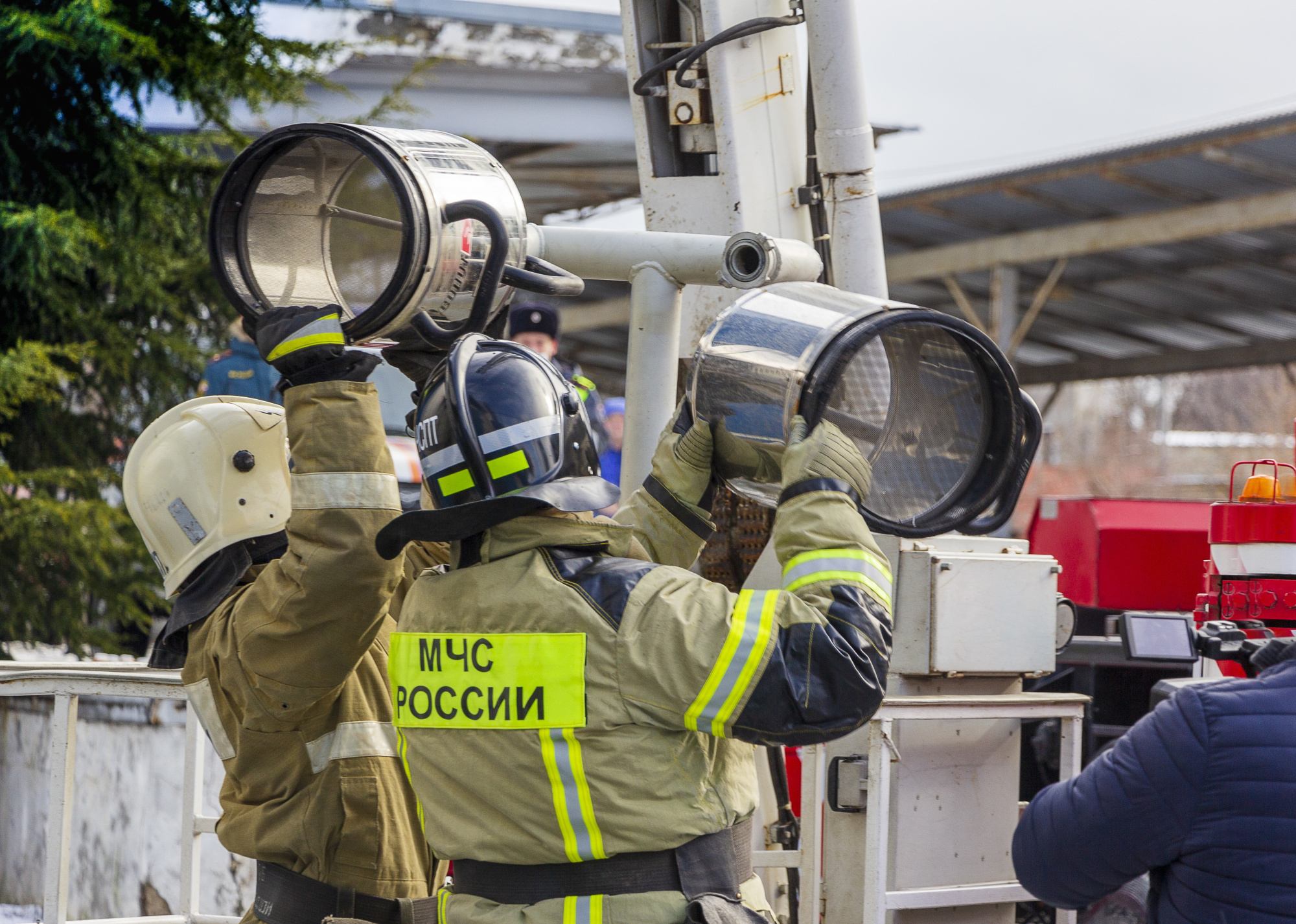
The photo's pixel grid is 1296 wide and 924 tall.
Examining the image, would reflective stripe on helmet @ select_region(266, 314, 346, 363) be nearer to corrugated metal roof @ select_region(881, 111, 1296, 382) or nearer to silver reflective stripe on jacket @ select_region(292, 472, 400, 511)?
silver reflective stripe on jacket @ select_region(292, 472, 400, 511)

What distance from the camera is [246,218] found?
234 cm

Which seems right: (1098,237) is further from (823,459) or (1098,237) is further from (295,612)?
(295,612)

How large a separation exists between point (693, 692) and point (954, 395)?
83 cm

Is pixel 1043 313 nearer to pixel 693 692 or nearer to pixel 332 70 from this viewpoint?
pixel 332 70

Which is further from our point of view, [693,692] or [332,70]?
[332,70]

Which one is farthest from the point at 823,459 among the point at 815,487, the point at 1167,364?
the point at 1167,364

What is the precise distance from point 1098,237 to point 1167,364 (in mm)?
5040

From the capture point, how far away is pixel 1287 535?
331 cm

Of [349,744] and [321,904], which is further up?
[349,744]

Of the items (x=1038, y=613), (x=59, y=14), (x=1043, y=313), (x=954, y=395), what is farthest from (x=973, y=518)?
(x=1043, y=313)

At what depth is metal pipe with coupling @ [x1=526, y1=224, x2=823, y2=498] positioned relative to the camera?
2596 mm

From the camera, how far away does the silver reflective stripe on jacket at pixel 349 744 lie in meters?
2.43

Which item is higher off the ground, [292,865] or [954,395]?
[954,395]

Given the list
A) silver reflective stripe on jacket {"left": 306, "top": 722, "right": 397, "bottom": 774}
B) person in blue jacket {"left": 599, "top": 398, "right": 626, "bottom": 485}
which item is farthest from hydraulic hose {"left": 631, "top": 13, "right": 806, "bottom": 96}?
person in blue jacket {"left": 599, "top": 398, "right": 626, "bottom": 485}
